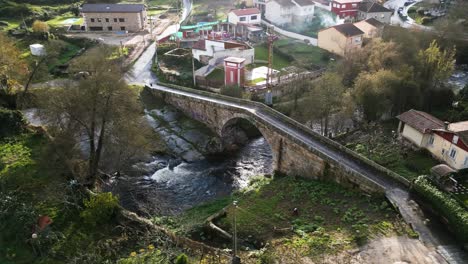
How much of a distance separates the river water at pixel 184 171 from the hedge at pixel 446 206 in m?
14.5

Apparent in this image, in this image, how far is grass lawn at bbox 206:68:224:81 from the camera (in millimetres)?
52972

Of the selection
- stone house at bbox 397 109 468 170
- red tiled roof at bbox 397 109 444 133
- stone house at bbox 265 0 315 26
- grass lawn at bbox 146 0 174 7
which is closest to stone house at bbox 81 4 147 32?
stone house at bbox 265 0 315 26

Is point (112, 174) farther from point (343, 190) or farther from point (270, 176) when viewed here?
point (343, 190)

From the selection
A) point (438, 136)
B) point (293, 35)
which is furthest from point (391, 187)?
point (293, 35)

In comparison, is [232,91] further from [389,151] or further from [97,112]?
[389,151]

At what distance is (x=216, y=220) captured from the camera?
27.8 meters

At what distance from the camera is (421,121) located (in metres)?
33.6

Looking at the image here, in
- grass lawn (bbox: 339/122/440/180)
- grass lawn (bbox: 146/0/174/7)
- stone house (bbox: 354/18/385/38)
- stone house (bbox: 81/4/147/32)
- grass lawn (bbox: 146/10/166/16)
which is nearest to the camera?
grass lawn (bbox: 339/122/440/180)

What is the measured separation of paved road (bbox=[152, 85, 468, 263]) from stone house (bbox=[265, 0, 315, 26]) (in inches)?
1697

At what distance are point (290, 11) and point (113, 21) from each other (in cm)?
3405

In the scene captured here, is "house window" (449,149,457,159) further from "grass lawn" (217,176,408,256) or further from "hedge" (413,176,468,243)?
"grass lawn" (217,176,408,256)

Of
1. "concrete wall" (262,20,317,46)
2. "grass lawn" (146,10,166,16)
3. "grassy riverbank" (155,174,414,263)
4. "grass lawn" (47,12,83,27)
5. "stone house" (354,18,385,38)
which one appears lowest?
"grassy riverbank" (155,174,414,263)

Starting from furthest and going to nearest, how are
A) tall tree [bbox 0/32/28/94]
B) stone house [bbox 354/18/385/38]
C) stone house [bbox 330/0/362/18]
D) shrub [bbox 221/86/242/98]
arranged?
stone house [bbox 330/0/362/18]
stone house [bbox 354/18/385/38]
shrub [bbox 221/86/242/98]
tall tree [bbox 0/32/28/94]

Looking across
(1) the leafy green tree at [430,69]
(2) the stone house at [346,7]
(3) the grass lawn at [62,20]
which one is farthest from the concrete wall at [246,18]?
(1) the leafy green tree at [430,69]
